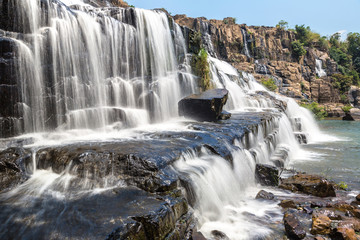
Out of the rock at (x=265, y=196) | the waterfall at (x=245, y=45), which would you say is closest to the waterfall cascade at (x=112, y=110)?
the rock at (x=265, y=196)

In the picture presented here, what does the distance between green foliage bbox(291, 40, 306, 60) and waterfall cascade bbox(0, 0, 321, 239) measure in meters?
39.3

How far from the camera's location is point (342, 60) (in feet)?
179

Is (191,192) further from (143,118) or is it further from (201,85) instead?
(201,85)

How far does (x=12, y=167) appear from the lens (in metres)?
4.64

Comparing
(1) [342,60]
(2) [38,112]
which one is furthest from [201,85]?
(1) [342,60]

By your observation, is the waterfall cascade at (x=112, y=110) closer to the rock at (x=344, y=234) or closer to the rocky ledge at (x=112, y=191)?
the rocky ledge at (x=112, y=191)

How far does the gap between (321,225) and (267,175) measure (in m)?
2.71

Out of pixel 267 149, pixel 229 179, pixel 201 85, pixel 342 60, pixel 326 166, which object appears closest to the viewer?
pixel 229 179

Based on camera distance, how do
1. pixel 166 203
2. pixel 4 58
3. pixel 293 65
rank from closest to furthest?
pixel 166 203 < pixel 4 58 < pixel 293 65

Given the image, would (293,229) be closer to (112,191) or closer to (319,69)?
(112,191)

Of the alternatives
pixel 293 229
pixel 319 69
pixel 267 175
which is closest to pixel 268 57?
pixel 319 69

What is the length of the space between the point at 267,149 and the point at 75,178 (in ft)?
25.0

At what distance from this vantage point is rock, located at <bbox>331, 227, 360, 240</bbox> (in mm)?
3604

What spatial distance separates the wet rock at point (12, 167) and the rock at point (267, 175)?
5.79 meters
